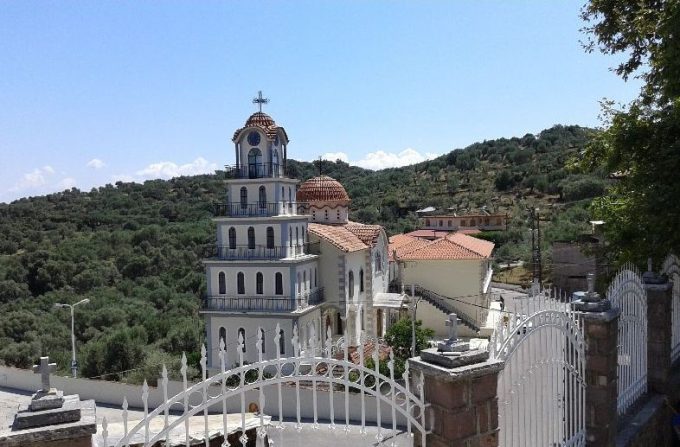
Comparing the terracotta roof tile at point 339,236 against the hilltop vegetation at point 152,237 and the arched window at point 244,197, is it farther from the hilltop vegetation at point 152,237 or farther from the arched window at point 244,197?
the hilltop vegetation at point 152,237

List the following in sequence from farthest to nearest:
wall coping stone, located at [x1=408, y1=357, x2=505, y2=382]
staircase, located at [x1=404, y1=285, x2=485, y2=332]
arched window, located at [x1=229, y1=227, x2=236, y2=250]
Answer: staircase, located at [x1=404, y1=285, x2=485, y2=332], arched window, located at [x1=229, y1=227, x2=236, y2=250], wall coping stone, located at [x1=408, y1=357, x2=505, y2=382]

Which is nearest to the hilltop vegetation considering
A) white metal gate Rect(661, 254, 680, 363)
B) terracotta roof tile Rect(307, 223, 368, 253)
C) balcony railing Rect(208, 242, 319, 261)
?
white metal gate Rect(661, 254, 680, 363)

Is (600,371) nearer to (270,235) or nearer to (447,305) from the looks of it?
(270,235)

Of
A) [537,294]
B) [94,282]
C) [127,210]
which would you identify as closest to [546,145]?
[127,210]

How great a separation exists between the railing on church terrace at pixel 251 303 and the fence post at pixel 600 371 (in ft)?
60.8

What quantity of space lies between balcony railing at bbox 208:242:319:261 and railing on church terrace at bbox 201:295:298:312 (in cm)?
176

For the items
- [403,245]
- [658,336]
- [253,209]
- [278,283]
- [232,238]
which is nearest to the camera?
[658,336]

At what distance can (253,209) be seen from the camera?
84.2 feet

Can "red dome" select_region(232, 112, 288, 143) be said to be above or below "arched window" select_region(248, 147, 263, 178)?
above

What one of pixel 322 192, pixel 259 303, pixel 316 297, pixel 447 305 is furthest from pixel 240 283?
pixel 447 305

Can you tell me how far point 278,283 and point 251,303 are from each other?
1.53 meters

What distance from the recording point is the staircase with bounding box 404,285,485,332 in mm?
28933

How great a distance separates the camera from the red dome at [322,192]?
31.7 metres

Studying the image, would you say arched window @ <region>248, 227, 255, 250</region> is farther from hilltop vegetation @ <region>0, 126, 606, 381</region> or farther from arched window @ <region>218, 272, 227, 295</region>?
hilltop vegetation @ <region>0, 126, 606, 381</region>
